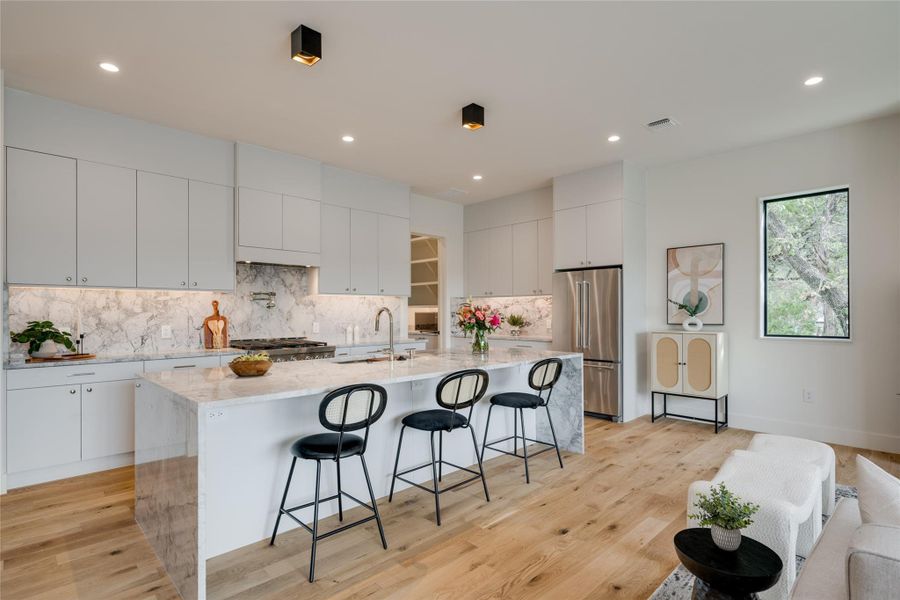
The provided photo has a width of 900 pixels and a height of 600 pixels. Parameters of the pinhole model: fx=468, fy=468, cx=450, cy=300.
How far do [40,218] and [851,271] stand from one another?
271 inches

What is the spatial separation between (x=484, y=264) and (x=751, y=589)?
5.78m

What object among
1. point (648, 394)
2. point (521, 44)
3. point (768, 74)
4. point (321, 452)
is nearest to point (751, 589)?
point (321, 452)

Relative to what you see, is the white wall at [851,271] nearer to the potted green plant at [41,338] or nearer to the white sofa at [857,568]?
the white sofa at [857,568]

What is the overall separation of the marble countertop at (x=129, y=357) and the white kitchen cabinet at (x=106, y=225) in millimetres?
613

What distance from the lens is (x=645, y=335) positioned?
559 centimetres

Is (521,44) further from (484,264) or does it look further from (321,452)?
(484,264)

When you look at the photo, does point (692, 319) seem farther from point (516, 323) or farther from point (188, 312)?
point (188, 312)

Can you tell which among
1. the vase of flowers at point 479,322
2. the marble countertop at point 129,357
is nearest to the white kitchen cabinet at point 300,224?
the marble countertop at point 129,357

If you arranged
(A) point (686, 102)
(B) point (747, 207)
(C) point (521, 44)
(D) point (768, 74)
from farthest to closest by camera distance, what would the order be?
1. (B) point (747, 207)
2. (A) point (686, 102)
3. (D) point (768, 74)
4. (C) point (521, 44)

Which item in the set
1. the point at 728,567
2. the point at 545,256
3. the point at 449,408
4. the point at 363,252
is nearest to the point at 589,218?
the point at 545,256

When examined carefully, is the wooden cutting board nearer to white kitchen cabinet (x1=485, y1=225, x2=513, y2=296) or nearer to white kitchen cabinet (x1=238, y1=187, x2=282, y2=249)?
white kitchen cabinet (x1=238, y1=187, x2=282, y2=249)

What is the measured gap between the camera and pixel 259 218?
472 centimetres

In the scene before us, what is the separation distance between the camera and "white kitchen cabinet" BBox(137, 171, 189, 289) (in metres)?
4.09

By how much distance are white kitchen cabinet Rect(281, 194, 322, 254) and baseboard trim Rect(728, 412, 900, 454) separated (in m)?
4.93
